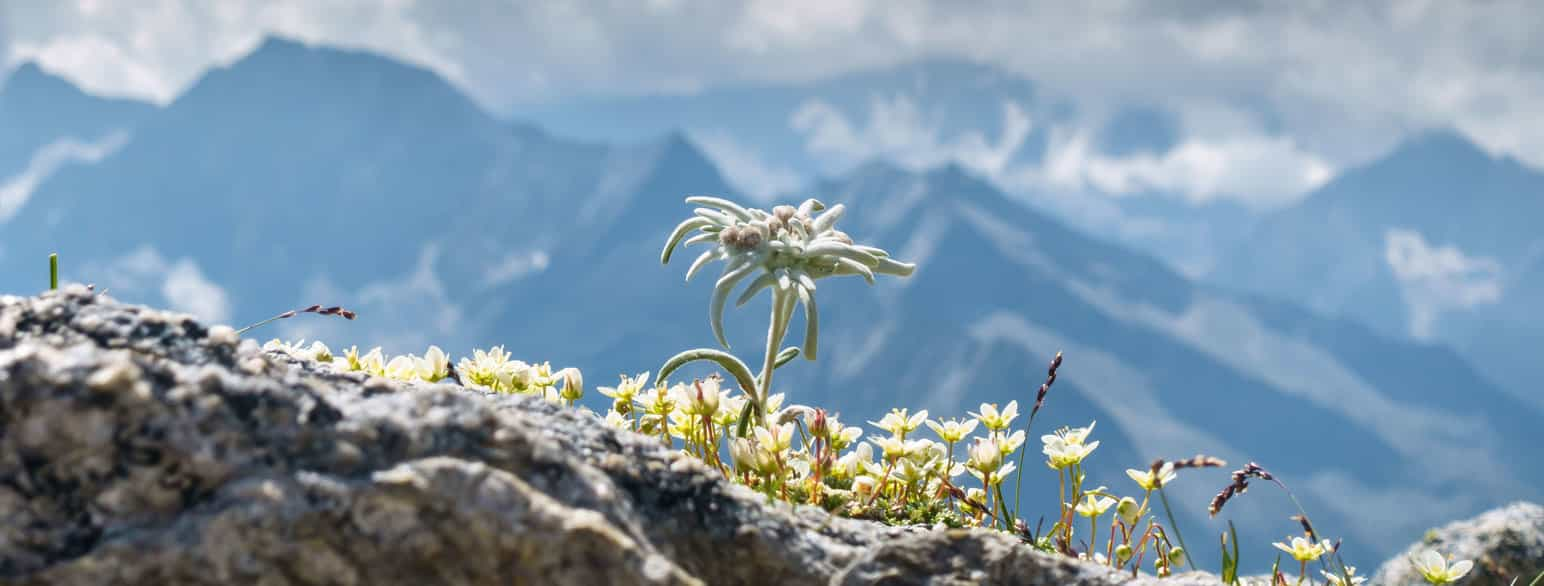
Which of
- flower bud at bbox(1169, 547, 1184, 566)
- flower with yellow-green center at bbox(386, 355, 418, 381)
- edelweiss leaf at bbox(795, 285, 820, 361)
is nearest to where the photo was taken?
edelweiss leaf at bbox(795, 285, 820, 361)

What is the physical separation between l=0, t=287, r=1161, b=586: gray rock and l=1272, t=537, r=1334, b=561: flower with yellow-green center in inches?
148

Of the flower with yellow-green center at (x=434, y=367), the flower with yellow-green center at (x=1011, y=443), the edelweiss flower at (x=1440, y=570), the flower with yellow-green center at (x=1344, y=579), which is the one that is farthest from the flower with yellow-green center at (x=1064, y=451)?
the flower with yellow-green center at (x=434, y=367)

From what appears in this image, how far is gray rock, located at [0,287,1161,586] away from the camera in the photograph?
2928mm

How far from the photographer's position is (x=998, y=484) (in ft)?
18.4

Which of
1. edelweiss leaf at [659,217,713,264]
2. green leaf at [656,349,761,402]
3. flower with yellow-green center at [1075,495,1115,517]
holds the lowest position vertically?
flower with yellow-green center at [1075,495,1115,517]

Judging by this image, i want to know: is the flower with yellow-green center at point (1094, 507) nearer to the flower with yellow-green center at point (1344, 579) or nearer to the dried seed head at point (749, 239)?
the flower with yellow-green center at point (1344, 579)

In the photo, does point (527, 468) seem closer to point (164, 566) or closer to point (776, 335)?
point (164, 566)

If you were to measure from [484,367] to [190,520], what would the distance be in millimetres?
3365

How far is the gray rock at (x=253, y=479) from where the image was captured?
9.61ft

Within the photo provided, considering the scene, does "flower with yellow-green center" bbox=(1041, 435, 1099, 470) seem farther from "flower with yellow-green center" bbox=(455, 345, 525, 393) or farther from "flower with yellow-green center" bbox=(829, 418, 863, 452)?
"flower with yellow-green center" bbox=(455, 345, 525, 393)

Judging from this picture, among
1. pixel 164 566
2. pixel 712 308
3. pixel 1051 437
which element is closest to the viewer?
pixel 164 566

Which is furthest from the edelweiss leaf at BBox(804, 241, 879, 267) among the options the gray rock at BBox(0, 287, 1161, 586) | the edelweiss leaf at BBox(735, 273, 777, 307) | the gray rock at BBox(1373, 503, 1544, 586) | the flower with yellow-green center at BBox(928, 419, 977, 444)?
the gray rock at BBox(1373, 503, 1544, 586)

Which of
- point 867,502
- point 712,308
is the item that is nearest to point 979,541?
point 867,502

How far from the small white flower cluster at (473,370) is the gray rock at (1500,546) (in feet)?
30.9
